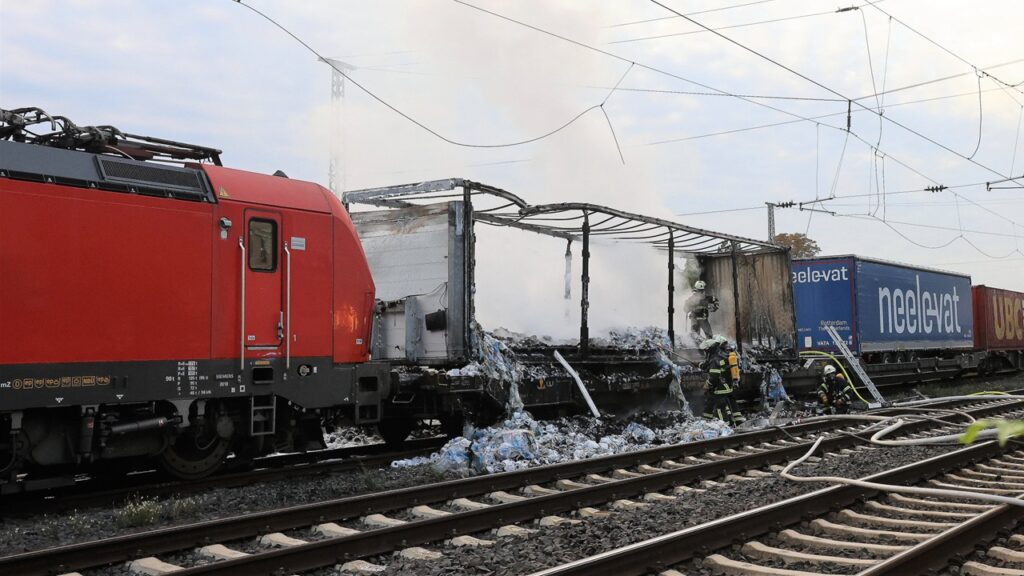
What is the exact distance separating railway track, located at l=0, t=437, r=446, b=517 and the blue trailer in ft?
42.2

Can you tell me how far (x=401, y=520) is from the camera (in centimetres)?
691

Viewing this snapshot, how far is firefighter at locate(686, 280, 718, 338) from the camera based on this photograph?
719 inches

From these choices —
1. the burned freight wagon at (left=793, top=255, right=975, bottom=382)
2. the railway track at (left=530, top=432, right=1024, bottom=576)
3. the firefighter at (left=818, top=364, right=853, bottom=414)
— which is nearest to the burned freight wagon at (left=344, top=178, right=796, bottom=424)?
the firefighter at (left=818, top=364, right=853, bottom=414)

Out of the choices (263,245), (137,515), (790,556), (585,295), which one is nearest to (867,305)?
(585,295)

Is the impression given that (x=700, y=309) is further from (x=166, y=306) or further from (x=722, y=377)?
(x=166, y=306)

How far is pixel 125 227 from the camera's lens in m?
7.78

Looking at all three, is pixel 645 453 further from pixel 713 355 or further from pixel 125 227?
pixel 125 227

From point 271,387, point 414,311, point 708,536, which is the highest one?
point 414,311

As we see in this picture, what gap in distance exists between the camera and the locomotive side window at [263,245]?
8.84m

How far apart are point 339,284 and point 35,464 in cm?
360

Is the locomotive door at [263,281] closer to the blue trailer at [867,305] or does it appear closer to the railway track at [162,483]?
the railway track at [162,483]

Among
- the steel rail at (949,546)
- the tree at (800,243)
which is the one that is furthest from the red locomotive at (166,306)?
the tree at (800,243)

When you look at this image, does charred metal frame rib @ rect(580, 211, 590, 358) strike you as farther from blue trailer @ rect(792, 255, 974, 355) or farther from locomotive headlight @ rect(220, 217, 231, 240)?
blue trailer @ rect(792, 255, 974, 355)

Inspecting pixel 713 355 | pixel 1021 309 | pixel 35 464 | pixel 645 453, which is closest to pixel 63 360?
pixel 35 464
